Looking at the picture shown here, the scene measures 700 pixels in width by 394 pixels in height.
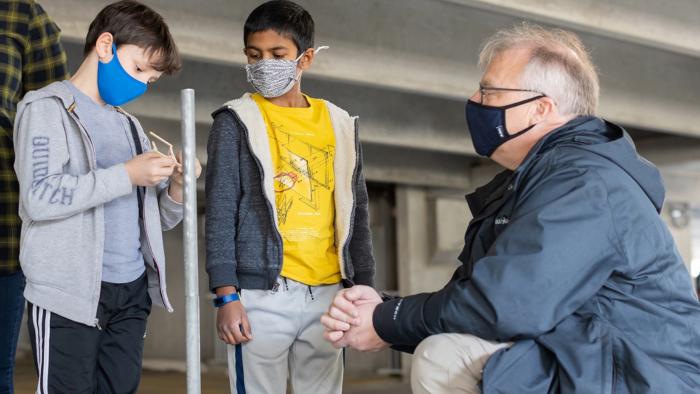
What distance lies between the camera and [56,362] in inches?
95.3

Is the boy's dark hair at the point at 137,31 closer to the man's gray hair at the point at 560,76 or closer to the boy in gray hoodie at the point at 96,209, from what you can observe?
the boy in gray hoodie at the point at 96,209

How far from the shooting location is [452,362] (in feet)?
7.13

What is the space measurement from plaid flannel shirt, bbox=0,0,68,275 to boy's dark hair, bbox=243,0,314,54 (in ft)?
2.15

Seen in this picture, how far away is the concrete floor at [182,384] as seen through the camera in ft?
28.0

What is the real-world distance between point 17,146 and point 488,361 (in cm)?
139

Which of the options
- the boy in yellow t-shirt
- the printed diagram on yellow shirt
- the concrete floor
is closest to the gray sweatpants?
the boy in yellow t-shirt

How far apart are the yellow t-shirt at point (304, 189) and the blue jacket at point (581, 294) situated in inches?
28.0

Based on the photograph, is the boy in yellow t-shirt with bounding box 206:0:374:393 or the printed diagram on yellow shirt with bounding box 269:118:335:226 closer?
the boy in yellow t-shirt with bounding box 206:0:374:393

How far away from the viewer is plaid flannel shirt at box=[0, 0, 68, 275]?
280cm

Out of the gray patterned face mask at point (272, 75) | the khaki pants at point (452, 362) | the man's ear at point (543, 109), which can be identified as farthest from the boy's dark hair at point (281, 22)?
the khaki pants at point (452, 362)

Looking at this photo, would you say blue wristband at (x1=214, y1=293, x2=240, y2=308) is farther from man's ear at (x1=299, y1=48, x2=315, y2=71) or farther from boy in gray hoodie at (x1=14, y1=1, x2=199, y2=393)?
man's ear at (x1=299, y1=48, x2=315, y2=71)

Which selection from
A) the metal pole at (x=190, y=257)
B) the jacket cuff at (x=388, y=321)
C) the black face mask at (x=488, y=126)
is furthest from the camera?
the black face mask at (x=488, y=126)

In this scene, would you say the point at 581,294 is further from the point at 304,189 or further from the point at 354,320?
the point at 304,189

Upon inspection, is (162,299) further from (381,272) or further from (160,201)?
(381,272)
